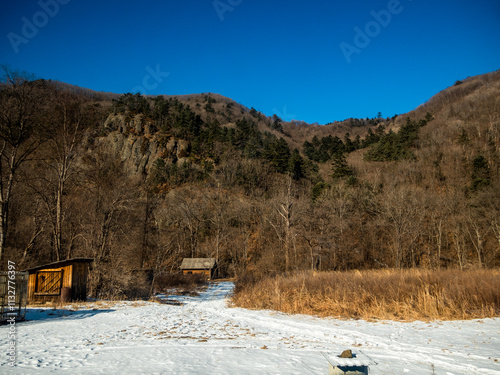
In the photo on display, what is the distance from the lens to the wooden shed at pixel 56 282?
1510 centimetres

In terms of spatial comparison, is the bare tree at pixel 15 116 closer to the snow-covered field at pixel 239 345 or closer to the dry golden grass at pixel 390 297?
the snow-covered field at pixel 239 345

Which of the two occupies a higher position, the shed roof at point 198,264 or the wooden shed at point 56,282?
the wooden shed at point 56,282

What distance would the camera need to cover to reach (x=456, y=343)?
6.54 m

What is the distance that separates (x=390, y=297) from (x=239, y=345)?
7853mm

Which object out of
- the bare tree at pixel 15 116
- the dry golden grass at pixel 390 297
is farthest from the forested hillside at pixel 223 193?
the dry golden grass at pixel 390 297

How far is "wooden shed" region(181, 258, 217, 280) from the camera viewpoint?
1614 inches

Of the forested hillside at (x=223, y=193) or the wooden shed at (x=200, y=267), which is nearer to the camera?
the forested hillside at (x=223, y=193)

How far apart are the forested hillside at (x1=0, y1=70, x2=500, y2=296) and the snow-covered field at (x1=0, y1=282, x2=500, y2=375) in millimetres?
10497

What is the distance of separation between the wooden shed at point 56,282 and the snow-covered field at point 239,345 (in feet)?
15.5

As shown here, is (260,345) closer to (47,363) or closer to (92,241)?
(47,363)

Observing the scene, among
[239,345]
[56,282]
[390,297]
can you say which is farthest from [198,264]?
[239,345]

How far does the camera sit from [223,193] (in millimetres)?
57938

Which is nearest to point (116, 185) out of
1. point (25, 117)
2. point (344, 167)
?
point (25, 117)

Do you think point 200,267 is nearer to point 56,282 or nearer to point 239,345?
point 56,282
